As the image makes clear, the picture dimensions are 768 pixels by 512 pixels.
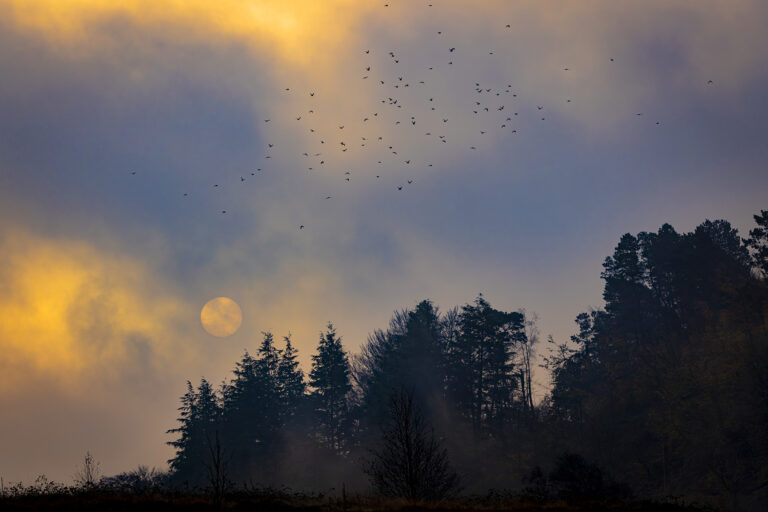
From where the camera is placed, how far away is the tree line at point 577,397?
44031mm

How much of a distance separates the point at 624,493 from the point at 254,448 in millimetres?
43518

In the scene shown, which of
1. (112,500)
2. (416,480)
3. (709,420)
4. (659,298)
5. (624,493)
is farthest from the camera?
(659,298)

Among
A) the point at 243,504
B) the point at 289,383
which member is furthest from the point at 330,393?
the point at 243,504

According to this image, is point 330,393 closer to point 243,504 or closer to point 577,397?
point 577,397

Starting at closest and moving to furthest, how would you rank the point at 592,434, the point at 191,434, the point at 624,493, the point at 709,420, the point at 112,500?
the point at 112,500 → the point at 624,493 → the point at 709,420 → the point at 592,434 → the point at 191,434

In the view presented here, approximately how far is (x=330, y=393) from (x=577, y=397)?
28.9 meters

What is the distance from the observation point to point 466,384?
59750 millimetres

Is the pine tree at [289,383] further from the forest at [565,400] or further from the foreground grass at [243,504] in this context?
the foreground grass at [243,504]

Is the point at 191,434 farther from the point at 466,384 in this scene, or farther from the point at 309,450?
the point at 466,384

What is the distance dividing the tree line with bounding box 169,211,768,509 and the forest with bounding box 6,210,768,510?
147 millimetres

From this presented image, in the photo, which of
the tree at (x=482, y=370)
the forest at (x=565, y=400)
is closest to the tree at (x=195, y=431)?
the forest at (x=565, y=400)

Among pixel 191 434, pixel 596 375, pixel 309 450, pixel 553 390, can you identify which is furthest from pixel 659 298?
pixel 191 434

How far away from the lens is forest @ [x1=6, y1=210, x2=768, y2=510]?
43844mm

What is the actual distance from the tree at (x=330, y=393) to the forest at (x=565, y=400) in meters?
0.17
